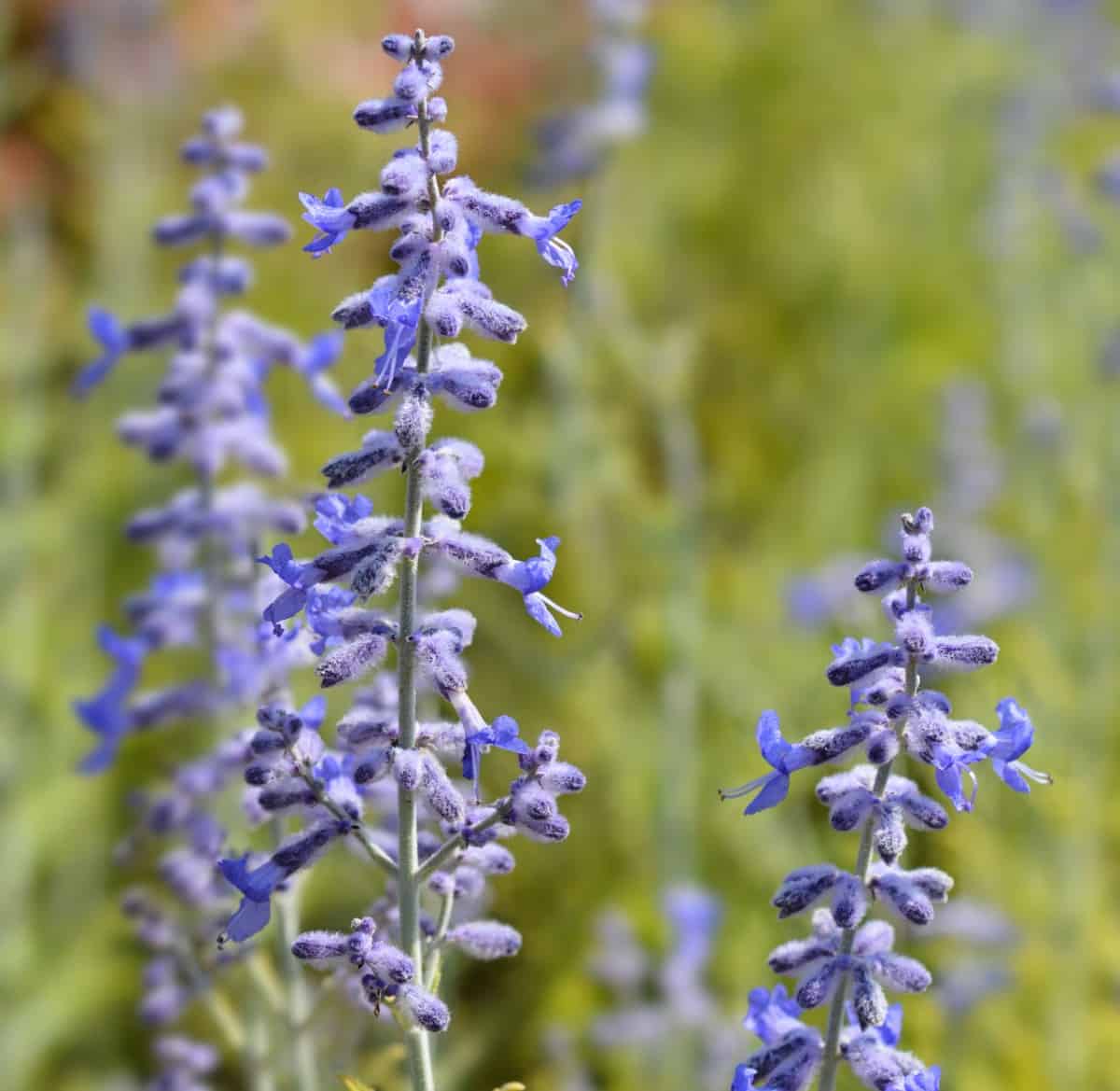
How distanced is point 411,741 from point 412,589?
183 mm

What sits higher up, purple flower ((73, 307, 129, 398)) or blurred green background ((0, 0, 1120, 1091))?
blurred green background ((0, 0, 1120, 1091))

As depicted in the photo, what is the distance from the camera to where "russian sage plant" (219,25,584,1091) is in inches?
72.6

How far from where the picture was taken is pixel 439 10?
42.5ft

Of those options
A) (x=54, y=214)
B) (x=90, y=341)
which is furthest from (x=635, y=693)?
(x=54, y=214)

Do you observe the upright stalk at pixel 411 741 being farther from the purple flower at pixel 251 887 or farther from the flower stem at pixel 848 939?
the flower stem at pixel 848 939

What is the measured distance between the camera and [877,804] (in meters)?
1.86

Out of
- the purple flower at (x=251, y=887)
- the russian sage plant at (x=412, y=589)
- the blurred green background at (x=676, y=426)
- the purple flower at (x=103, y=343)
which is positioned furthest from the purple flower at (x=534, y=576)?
the blurred green background at (x=676, y=426)

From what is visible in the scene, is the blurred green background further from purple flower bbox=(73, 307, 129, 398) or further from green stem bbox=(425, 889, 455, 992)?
green stem bbox=(425, 889, 455, 992)

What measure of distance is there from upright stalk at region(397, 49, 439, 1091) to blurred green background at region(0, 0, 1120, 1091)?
2714 mm

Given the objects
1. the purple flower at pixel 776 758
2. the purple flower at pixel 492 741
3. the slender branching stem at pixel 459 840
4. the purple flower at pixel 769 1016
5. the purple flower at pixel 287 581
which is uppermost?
the purple flower at pixel 287 581

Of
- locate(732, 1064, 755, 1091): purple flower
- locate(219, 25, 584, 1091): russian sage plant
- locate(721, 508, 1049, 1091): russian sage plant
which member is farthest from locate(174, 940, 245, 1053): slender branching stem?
locate(732, 1064, 755, 1091): purple flower

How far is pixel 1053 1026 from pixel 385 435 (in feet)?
13.4

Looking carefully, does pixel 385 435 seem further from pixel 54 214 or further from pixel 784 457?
pixel 54 214

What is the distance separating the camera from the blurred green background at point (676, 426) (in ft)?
18.7
